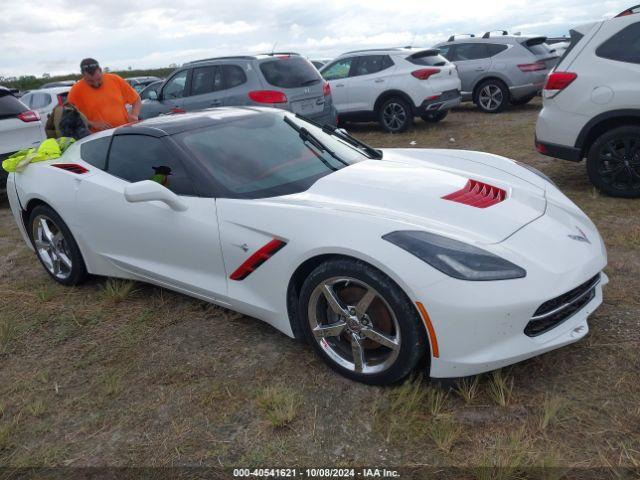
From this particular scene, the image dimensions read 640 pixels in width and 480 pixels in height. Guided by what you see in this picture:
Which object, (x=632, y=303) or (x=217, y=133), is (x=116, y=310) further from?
(x=632, y=303)

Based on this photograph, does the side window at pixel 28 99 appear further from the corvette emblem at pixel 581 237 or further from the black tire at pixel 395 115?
the corvette emblem at pixel 581 237

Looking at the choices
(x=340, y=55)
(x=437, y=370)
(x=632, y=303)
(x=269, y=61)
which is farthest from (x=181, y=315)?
(x=340, y=55)

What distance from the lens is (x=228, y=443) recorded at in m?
2.51

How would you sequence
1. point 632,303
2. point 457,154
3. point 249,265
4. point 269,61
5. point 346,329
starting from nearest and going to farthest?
point 346,329
point 249,265
point 632,303
point 457,154
point 269,61

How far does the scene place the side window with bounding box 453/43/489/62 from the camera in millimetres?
11859

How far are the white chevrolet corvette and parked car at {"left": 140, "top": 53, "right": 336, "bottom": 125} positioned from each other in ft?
14.0

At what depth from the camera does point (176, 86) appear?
30.5 ft

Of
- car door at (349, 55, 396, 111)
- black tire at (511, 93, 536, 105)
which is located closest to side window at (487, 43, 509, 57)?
black tire at (511, 93, 536, 105)

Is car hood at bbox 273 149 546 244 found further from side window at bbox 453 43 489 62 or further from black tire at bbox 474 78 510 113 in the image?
side window at bbox 453 43 489 62

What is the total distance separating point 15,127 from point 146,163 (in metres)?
4.72

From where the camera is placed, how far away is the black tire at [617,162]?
515 centimetres

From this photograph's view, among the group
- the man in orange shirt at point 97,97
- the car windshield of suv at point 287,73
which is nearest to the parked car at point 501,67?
the car windshield of suv at point 287,73

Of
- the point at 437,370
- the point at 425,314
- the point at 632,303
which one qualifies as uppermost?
the point at 425,314

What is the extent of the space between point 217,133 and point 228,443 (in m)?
1.97
